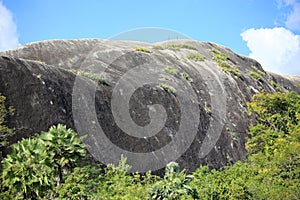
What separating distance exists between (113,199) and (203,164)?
11290mm

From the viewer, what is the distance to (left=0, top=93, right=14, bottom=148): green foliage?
2136cm

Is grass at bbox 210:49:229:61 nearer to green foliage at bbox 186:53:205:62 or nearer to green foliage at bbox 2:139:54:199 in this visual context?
green foliage at bbox 186:53:205:62

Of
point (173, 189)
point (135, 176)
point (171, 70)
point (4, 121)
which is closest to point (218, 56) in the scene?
point (171, 70)

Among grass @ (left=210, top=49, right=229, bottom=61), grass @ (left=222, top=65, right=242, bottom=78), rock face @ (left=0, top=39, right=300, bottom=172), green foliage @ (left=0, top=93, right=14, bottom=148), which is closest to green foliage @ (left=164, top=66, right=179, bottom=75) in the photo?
rock face @ (left=0, top=39, right=300, bottom=172)

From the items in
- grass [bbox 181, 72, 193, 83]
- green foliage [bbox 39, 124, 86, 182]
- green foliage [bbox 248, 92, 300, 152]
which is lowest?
green foliage [bbox 39, 124, 86, 182]

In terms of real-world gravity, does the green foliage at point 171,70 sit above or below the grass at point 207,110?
above

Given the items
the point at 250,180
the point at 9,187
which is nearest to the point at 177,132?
the point at 250,180

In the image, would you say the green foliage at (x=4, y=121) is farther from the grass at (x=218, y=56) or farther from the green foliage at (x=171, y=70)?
the grass at (x=218, y=56)

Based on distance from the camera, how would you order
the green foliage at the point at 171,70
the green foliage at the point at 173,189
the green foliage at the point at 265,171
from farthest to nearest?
the green foliage at the point at 171,70
the green foliage at the point at 265,171
the green foliage at the point at 173,189

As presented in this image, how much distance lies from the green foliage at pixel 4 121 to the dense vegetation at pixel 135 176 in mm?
1009

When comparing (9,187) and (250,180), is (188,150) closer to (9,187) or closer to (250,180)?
(250,180)

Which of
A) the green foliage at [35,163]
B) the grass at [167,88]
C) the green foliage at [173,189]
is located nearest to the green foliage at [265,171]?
the green foliage at [173,189]

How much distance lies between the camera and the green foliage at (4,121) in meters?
21.4

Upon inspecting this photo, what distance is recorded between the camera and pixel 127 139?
93.2ft
